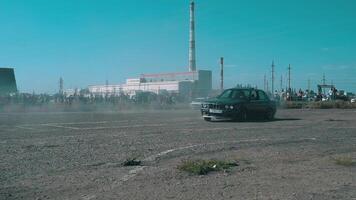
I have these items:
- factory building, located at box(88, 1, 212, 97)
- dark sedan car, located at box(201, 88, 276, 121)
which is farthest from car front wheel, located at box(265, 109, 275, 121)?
factory building, located at box(88, 1, 212, 97)

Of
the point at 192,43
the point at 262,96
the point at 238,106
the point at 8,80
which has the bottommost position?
the point at 238,106

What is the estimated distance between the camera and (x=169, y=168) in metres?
8.05

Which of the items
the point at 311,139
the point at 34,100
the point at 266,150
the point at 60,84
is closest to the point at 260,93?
the point at 311,139

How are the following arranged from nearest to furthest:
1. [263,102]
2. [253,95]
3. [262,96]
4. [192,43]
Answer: [253,95] < [263,102] < [262,96] < [192,43]

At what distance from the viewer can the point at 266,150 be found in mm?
10469

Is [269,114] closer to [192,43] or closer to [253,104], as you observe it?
[253,104]

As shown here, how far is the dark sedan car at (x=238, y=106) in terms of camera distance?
67.2 feet

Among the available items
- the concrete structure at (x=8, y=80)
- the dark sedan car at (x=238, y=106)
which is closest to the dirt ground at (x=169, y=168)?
the dark sedan car at (x=238, y=106)

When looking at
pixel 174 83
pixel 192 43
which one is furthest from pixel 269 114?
pixel 192 43

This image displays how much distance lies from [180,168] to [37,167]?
2.44m

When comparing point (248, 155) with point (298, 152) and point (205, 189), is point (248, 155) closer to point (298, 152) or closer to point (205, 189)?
point (298, 152)

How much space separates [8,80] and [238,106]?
30405 millimetres

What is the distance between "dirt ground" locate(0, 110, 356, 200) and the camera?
6.31 m

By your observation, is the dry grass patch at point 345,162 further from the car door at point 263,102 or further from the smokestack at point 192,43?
the smokestack at point 192,43
